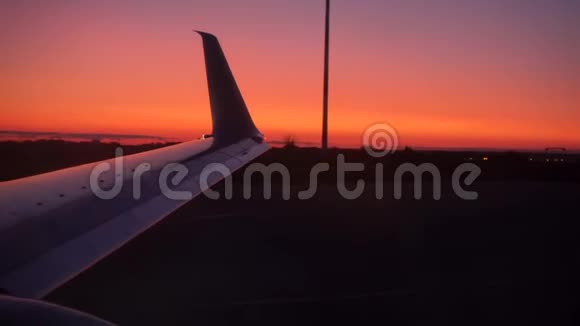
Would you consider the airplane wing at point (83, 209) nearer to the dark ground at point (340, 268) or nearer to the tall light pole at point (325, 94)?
the dark ground at point (340, 268)

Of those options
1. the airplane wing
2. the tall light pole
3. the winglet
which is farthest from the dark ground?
the tall light pole

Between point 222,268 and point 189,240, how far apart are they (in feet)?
5.62

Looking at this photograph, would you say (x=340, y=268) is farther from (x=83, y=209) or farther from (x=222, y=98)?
(x=83, y=209)

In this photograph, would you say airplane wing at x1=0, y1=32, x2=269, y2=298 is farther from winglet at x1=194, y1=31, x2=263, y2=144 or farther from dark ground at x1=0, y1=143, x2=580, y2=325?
winglet at x1=194, y1=31, x2=263, y2=144

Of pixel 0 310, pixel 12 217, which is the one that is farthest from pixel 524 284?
pixel 0 310

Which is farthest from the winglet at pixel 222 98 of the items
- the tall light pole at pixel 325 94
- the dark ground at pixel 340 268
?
the tall light pole at pixel 325 94

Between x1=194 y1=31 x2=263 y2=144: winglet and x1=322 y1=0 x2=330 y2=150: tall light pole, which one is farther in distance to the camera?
x1=322 y1=0 x2=330 y2=150: tall light pole

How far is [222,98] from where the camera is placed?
341 inches

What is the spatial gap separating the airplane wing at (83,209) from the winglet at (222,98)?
4.70ft

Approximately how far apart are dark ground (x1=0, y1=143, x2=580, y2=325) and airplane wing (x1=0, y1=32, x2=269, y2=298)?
3.39ft

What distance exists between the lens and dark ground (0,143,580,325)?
5.16m

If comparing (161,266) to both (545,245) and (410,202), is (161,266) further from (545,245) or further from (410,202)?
(410,202)

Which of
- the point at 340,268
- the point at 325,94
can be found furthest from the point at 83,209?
the point at 325,94

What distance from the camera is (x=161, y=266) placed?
667 cm
